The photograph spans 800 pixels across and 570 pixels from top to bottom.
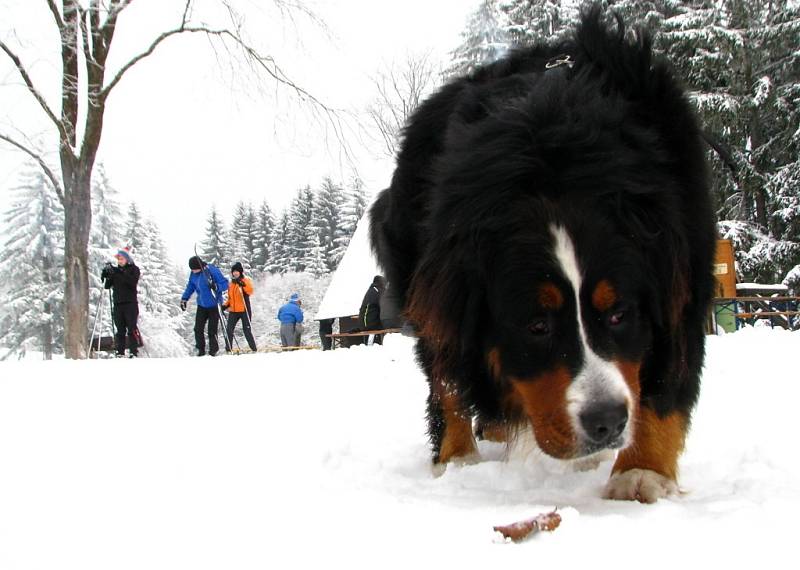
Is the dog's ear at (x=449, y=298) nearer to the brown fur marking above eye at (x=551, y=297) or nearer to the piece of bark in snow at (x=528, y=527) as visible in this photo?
the brown fur marking above eye at (x=551, y=297)

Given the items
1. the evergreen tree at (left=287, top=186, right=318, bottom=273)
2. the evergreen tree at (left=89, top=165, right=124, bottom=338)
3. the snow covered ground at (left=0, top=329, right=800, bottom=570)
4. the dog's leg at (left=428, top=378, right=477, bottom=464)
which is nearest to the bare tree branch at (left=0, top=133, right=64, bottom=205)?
the snow covered ground at (left=0, top=329, right=800, bottom=570)

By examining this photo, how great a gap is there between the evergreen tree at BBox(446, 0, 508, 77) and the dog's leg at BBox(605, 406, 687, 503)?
25256 mm

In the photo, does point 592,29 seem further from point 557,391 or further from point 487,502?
point 487,502

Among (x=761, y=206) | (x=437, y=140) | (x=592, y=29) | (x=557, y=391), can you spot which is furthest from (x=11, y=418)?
(x=761, y=206)

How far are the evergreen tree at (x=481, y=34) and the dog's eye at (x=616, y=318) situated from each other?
25.5 m

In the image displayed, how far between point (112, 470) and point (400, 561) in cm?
183

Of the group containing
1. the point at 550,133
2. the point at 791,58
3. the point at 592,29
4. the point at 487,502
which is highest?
the point at 791,58

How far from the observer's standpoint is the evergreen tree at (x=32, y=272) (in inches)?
1586

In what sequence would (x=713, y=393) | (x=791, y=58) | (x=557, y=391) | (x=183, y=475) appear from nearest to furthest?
(x=557, y=391)
(x=183, y=475)
(x=713, y=393)
(x=791, y=58)

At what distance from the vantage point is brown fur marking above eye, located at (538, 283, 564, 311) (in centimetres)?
237

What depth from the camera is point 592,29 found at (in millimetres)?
3254

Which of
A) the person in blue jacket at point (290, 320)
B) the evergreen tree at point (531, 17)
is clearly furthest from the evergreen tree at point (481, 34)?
the person in blue jacket at point (290, 320)

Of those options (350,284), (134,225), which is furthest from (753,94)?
(134,225)

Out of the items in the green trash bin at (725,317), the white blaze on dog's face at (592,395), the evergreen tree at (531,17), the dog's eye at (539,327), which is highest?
the evergreen tree at (531,17)
